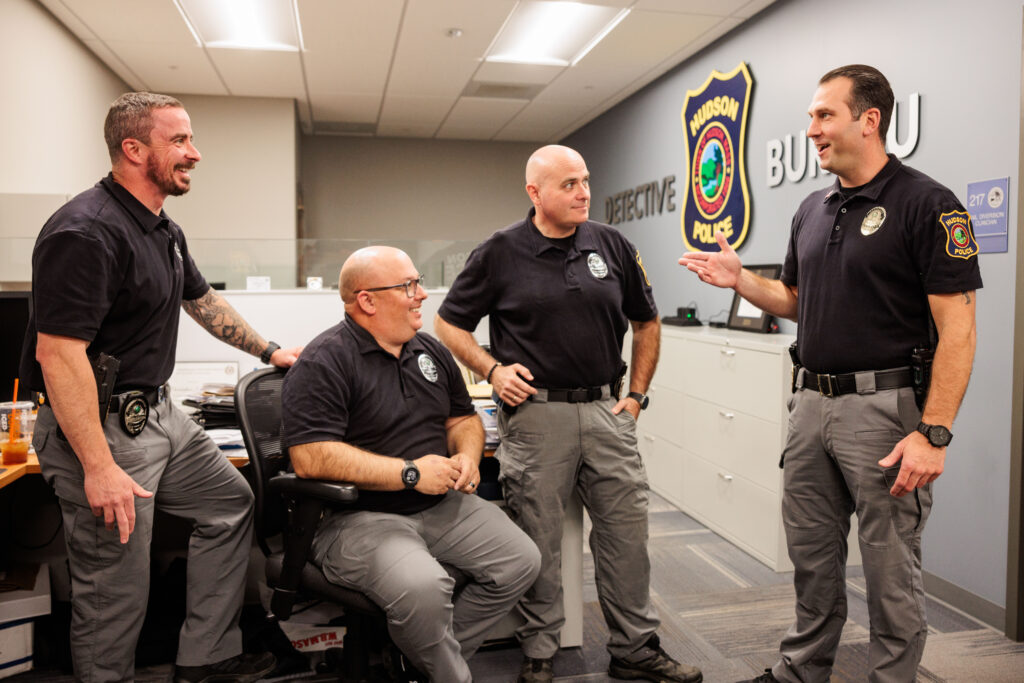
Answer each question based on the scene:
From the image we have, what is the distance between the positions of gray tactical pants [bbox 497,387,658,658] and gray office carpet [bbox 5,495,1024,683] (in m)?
0.19

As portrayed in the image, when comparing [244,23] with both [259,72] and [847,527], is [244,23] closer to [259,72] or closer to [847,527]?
[259,72]

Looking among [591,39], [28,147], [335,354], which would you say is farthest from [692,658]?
[28,147]

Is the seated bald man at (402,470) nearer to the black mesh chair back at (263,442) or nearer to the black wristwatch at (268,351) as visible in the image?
the black mesh chair back at (263,442)

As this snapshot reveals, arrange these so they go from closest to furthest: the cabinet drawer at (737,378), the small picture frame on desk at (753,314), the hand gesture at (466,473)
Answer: the hand gesture at (466,473)
the cabinet drawer at (737,378)
the small picture frame on desk at (753,314)

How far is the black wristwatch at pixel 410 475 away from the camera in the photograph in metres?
1.77

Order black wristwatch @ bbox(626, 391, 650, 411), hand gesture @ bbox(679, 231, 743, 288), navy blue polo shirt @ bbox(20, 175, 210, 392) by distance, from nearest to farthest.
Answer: navy blue polo shirt @ bbox(20, 175, 210, 392) < hand gesture @ bbox(679, 231, 743, 288) < black wristwatch @ bbox(626, 391, 650, 411)

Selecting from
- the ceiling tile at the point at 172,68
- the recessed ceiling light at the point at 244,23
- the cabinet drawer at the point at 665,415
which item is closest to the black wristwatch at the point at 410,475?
the cabinet drawer at the point at 665,415

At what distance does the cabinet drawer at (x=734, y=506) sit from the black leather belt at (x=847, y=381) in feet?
4.39

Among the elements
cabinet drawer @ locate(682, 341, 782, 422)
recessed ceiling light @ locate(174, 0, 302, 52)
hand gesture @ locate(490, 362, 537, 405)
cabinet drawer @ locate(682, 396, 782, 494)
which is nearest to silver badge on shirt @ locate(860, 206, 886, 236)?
hand gesture @ locate(490, 362, 537, 405)

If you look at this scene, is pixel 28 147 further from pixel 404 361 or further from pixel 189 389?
pixel 404 361

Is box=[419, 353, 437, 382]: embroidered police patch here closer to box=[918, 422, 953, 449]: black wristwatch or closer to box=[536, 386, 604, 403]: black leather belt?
box=[536, 386, 604, 403]: black leather belt

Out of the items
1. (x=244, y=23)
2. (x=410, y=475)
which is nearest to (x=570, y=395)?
(x=410, y=475)

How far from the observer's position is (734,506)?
340cm

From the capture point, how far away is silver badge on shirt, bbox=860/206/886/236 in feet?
5.73
